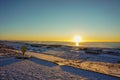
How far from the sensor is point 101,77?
10.3 meters

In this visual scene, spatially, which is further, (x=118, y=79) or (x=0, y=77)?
(x=118, y=79)

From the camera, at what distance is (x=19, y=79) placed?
8.90 m

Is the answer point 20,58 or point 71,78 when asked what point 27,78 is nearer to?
point 71,78

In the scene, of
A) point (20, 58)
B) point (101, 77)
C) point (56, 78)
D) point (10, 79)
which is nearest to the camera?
point (10, 79)

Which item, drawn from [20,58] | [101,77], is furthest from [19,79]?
[20,58]

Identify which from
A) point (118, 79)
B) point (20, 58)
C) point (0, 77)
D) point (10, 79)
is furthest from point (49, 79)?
point (20, 58)

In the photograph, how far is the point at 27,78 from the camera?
30.1ft

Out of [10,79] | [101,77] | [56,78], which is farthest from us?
[101,77]

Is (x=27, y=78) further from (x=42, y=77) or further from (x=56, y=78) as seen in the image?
(x=56, y=78)

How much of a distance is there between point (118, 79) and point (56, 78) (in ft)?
15.2

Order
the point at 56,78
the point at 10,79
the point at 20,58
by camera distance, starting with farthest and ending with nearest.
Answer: the point at 20,58 → the point at 56,78 → the point at 10,79

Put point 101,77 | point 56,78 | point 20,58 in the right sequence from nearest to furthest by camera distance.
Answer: point 56,78 → point 101,77 → point 20,58

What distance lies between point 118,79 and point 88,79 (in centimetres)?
230

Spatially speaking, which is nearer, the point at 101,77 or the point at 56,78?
the point at 56,78
